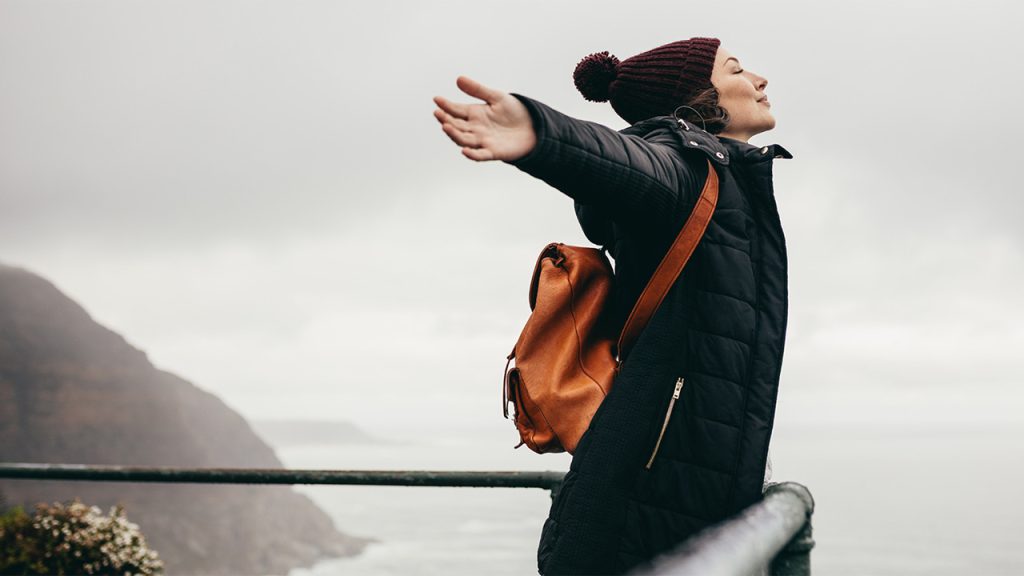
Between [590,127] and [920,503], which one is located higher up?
[590,127]

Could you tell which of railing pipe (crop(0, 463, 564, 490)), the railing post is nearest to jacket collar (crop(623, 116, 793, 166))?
the railing post

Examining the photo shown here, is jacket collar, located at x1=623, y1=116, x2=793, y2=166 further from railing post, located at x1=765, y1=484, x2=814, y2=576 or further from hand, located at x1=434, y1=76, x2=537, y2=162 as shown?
railing post, located at x1=765, y1=484, x2=814, y2=576

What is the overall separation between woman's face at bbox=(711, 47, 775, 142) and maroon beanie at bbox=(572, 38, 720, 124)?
0.03 m

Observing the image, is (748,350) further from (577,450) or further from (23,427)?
(23,427)

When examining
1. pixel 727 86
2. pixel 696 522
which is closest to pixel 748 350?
pixel 696 522

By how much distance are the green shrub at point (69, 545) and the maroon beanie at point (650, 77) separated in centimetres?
466

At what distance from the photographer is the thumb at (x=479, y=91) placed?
1.11 meters

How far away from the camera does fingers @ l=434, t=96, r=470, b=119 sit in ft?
3.58

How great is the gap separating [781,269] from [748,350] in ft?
0.62

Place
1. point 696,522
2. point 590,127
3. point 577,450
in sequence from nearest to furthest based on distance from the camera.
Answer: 1. point 590,127
2. point 696,522
3. point 577,450

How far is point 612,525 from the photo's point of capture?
146 cm

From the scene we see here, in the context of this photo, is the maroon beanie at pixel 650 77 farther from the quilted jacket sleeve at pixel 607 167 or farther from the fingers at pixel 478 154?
the fingers at pixel 478 154

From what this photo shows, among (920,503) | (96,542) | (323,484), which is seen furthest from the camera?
(920,503)

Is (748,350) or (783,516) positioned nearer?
(783,516)
